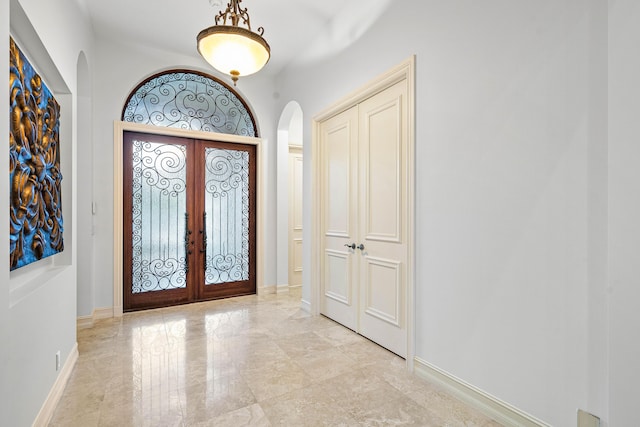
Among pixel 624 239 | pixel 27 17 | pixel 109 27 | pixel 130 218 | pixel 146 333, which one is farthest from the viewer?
pixel 130 218

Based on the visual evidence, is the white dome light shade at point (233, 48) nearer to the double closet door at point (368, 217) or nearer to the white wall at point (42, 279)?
the white wall at point (42, 279)

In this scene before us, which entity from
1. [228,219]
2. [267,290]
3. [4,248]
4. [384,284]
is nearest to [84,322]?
[228,219]

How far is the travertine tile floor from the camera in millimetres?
1956

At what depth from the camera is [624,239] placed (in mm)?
1376

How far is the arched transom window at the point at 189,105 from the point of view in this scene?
415 centimetres

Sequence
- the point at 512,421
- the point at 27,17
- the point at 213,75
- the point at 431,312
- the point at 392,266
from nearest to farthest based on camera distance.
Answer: the point at 27,17 < the point at 512,421 < the point at 431,312 < the point at 392,266 < the point at 213,75

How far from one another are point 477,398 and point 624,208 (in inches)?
53.8

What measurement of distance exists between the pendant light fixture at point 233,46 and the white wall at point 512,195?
1.17 metres

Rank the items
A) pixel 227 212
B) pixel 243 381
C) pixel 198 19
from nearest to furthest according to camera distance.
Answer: pixel 243 381, pixel 198 19, pixel 227 212

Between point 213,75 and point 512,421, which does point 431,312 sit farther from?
point 213,75

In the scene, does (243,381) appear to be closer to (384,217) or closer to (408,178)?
(384,217)

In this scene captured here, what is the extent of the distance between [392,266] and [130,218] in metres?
3.20

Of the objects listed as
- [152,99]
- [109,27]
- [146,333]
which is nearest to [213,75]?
[152,99]

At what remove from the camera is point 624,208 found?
54.1 inches
